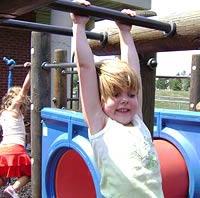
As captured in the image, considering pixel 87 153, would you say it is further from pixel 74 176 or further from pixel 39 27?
pixel 39 27

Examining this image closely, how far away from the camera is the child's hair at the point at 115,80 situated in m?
1.58

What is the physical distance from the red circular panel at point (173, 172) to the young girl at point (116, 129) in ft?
3.45

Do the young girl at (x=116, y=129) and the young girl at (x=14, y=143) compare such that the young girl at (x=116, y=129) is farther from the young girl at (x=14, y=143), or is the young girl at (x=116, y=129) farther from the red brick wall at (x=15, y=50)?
the red brick wall at (x=15, y=50)

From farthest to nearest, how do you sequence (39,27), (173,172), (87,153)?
(173,172) → (87,153) → (39,27)

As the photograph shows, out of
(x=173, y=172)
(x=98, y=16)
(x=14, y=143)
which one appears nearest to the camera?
(x=98, y=16)

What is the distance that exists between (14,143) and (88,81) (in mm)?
2983

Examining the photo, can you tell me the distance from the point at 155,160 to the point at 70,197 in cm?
159

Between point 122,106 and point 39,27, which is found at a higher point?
point 39,27

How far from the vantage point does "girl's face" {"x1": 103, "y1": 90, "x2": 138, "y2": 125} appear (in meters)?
1.60

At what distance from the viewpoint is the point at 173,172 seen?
2.66m

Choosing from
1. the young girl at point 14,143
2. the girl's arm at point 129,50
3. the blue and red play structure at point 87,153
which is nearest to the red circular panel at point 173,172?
the blue and red play structure at point 87,153

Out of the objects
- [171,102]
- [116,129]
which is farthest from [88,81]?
[171,102]

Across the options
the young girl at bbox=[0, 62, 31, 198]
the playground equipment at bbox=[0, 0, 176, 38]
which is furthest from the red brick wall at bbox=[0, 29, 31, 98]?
the playground equipment at bbox=[0, 0, 176, 38]

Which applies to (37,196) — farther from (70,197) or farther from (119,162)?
(119,162)
